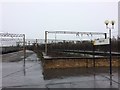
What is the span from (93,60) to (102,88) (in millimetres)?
9973

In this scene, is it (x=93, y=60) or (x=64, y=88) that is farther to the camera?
(x=93, y=60)

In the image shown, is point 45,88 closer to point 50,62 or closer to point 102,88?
point 102,88

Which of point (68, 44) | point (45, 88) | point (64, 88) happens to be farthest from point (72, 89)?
point (68, 44)

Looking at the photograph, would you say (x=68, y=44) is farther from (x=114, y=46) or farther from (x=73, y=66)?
(x=73, y=66)

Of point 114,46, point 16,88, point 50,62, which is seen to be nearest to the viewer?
point 16,88

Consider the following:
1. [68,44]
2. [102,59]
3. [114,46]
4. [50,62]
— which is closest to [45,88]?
[50,62]

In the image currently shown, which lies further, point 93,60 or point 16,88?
point 93,60

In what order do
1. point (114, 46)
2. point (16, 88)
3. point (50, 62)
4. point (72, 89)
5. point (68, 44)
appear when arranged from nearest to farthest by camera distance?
point (72, 89), point (16, 88), point (50, 62), point (114, 46), point (68, 44)

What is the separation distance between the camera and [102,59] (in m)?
20.2

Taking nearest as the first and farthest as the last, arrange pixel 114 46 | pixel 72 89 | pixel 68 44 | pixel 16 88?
1. pixel 72 89
2. pixel 16 88
3. pixel 114 46
4. pixel 68 44

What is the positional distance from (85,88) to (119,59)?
35.7ft

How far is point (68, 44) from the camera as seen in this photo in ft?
239

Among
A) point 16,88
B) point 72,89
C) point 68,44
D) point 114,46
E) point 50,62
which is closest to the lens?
point 72,89

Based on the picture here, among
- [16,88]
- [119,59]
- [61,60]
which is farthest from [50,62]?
[16,88]
